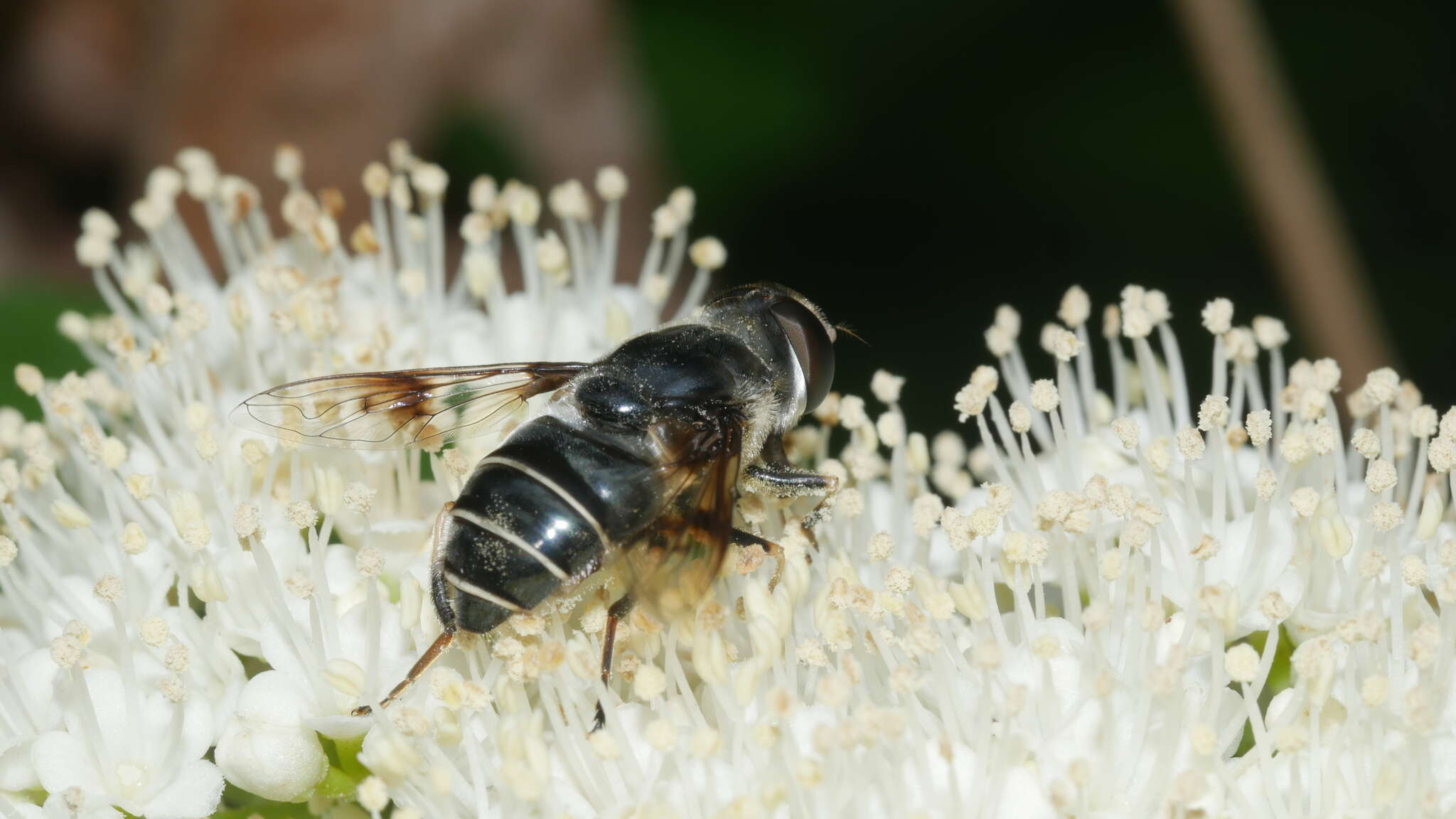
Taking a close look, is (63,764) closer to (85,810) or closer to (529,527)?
(85,810)

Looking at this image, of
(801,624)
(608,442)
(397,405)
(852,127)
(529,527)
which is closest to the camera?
(529,527)

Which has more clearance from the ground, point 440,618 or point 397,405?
point 397,405

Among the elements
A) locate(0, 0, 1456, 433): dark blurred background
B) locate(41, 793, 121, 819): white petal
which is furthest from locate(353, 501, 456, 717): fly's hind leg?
locate(0, 0, 1456, 433): dark blurred background

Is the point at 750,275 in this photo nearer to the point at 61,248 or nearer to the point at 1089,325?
the point at 1089,325

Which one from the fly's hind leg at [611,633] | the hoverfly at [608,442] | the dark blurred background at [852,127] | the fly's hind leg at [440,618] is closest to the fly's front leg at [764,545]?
the hoverfly at [608,442]

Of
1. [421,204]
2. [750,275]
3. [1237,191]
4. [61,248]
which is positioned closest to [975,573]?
[421,204]

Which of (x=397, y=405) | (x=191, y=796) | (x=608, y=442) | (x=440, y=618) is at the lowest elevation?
(x=191, y=796)

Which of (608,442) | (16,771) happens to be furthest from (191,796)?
(608,442)

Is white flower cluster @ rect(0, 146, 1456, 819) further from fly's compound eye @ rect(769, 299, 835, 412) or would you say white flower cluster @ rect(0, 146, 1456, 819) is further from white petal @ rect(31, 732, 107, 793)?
fly's compound eye @ rect(769, 299, 835, 412)
